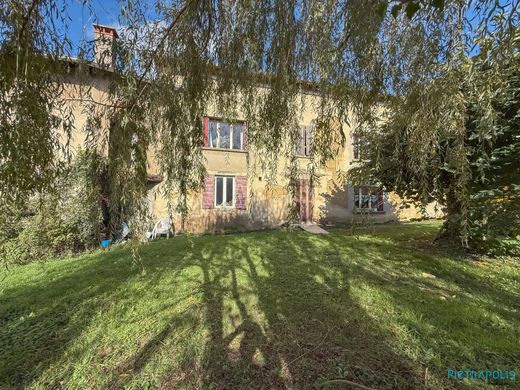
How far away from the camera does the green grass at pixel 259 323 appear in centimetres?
274

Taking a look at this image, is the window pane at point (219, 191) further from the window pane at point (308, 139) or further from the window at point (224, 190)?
the window pane at point (308, 139)

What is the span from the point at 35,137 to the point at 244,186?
1115cm

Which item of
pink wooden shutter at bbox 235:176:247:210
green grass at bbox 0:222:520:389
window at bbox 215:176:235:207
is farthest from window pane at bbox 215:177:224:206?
green grass at bbox 0:222:520:389

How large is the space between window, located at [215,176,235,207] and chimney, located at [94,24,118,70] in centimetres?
1041

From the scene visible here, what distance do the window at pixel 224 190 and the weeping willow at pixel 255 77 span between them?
10.2 metres

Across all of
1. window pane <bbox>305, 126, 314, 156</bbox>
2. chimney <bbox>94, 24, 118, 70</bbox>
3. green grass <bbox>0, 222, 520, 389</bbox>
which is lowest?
green grass <bbox>0, 222, 520, 389</bbox>

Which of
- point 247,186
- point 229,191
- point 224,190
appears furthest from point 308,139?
point 229,191

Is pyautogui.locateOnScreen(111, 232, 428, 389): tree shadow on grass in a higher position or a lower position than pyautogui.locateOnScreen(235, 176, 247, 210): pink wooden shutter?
lower

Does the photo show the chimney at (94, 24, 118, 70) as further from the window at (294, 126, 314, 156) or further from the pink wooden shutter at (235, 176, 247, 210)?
the pink wooden shutter at (235, 176, 247, 210)

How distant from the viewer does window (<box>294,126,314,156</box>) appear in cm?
212

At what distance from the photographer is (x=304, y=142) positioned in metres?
2.19

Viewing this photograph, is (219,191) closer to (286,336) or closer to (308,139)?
(286,336)

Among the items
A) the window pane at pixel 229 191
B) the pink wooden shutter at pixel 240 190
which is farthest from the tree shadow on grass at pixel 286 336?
the window pane at pixel 229 191

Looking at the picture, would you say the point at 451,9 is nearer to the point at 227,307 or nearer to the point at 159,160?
the point at 159,160
